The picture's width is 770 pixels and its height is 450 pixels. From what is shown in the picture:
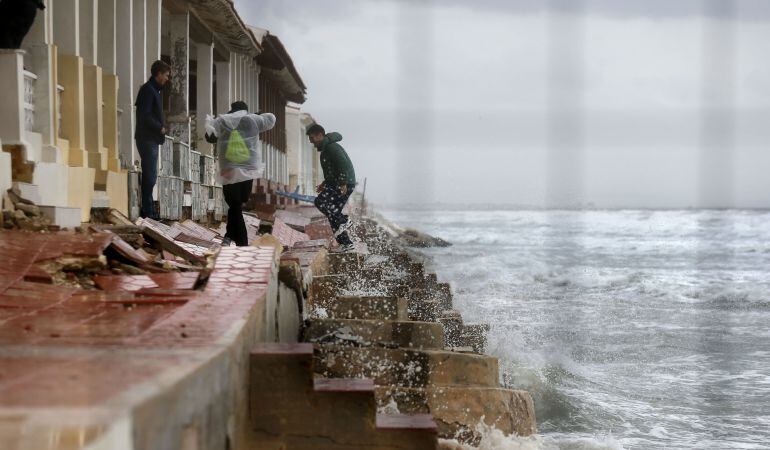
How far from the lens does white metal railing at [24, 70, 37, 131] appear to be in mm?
8289

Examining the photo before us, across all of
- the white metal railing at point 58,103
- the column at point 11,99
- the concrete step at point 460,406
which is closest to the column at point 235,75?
the white metal railing at point 58,103

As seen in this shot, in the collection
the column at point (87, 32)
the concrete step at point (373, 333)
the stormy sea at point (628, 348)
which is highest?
the column at point (87, 32)

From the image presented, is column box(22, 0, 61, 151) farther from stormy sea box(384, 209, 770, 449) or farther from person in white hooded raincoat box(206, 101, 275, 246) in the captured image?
stormy sea box(384, 209, 770, 449)

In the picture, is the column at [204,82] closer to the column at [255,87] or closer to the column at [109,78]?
the column at [255,87]

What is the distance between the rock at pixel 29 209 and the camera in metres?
7.55

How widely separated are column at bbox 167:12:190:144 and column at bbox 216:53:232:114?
4494 millimetres

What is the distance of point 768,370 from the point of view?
11.8 meters

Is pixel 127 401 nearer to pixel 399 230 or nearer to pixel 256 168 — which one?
pixel 256 168

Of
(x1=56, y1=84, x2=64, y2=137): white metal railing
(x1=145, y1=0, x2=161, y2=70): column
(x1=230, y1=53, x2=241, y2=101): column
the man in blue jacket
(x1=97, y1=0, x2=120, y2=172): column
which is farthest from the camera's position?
(x1=230, y1=53, x2=241, y2=101): column

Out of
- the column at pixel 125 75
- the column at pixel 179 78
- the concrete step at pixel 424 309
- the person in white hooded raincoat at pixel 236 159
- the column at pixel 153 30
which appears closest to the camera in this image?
the concrete step at pixel 424 309

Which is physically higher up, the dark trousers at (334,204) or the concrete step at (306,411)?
the dark trousers at (334,204)

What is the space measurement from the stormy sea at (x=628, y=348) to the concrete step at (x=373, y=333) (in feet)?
3.57

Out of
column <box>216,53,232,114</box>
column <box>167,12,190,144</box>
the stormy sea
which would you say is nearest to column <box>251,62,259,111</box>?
column <box>216,53,232,114</box>

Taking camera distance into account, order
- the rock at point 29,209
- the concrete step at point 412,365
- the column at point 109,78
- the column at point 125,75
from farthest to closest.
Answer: the column at point 125,75 < the column at point 109,78 < the rock at point 29,209 < the concrete step at point 412,365
